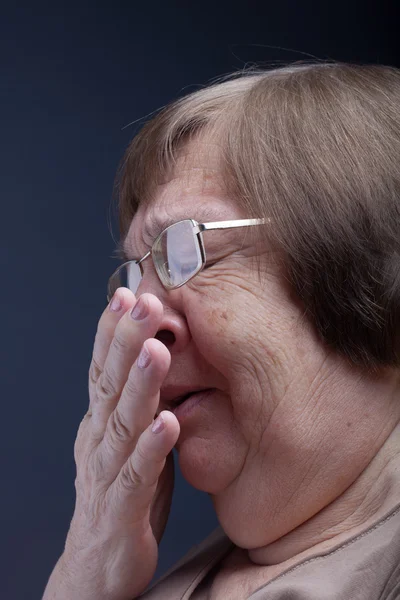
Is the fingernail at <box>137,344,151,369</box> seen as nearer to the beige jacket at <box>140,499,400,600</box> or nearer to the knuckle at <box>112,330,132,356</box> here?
the knuckle at <box>112,330,132,356</box>

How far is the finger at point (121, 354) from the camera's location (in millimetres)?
1195

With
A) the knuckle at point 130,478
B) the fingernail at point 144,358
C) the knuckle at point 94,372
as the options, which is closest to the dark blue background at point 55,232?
the knuckle at point 94,372

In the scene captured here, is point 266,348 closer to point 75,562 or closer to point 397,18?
point 75,562

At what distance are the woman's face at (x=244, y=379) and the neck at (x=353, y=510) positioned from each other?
0.8 inches

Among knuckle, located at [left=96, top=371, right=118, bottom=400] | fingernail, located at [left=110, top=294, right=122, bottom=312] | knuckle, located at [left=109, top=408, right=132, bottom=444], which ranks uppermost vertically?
fingernail, located at [left=110, top=294, right=122, bottom=312]

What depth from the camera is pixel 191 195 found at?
4.40 feet

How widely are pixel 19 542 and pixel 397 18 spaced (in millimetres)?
2331

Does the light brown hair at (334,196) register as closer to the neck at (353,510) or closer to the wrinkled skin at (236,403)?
the wrinkled skin at (236,403)

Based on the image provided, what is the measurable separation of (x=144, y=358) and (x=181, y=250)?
0.23 m

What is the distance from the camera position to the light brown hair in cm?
124

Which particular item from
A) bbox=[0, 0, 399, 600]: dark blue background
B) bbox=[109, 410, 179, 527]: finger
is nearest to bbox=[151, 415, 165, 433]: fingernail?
bbox=[109, 410, 179, 527]: finger

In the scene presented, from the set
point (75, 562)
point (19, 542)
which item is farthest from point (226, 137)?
point (19, 542)

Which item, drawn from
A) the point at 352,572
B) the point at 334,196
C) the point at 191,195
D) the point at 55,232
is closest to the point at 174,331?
the point at 191,195

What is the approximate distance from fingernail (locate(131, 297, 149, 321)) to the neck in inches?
16.3
